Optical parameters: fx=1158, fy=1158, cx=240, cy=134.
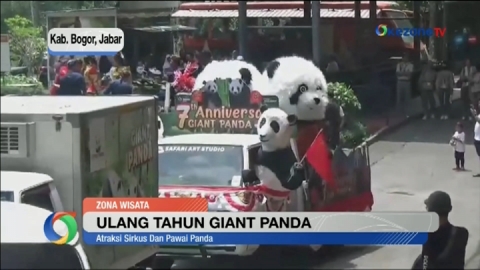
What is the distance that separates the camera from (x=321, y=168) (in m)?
A: 4.24

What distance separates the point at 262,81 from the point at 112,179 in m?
0.66

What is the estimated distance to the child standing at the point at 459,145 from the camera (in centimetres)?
427

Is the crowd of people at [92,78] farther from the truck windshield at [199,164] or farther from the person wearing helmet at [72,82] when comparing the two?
the truck windshield at [199,164]

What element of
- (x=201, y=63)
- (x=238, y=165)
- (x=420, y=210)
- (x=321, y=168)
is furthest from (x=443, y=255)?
(x=201, y=63)

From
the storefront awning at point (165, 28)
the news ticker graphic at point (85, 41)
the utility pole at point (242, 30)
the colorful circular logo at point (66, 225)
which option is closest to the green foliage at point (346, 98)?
the utility pole at point (242, 30)

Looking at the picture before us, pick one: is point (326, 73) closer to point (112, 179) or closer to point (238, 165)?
point (238, 165)

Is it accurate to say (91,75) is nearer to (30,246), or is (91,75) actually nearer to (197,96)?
(197,96)

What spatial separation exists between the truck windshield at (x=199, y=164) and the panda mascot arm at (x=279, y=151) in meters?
0.11

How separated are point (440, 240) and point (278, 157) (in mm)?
661

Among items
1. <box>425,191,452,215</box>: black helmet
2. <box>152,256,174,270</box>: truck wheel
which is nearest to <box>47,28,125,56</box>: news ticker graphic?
<box>152,256,174,270</box>: truck wheel

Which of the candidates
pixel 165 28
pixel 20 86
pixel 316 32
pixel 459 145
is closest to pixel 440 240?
pixel 459 145

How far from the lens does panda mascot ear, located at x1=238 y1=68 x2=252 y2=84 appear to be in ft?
14.1

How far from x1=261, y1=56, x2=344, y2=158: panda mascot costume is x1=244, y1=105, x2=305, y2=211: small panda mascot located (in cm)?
4

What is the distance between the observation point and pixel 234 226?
4.20 m
